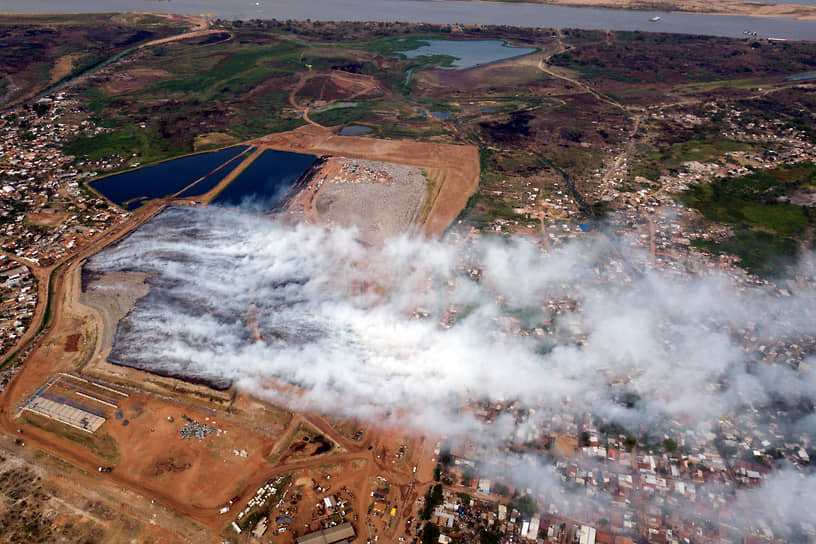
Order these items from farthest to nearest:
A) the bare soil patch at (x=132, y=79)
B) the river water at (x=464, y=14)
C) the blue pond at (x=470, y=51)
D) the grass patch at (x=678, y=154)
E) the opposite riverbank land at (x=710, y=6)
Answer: the opposite riverbank land at (x=710, y=6)
the river water at (x=464, y=14)
the blue pond at (x=470, y=51)
the bare soil patch at (x=132, y=79)
the grass patch at (x=678, y=154)

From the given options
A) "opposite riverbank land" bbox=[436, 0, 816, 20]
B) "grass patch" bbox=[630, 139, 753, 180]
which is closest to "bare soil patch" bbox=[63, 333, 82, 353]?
"grass patch" bbox=[630, 139, 753, 180]

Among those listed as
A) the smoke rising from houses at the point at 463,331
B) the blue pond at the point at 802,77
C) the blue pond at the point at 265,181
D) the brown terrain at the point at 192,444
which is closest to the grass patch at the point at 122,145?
the blue pond at the point at 265,181

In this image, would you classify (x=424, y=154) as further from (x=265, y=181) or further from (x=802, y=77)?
(x=802, y=77)

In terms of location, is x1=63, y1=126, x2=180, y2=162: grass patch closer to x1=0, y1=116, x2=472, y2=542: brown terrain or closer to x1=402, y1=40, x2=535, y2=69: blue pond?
x1=0, y1=116, x2=472, y2=542: brown terrain

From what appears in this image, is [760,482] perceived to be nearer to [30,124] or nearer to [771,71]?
[30,124]

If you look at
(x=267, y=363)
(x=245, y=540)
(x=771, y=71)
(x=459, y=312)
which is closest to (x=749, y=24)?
(x=771, y=71)

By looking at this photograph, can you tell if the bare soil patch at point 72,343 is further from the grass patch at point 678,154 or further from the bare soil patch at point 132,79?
the grass patch at point 678,154
